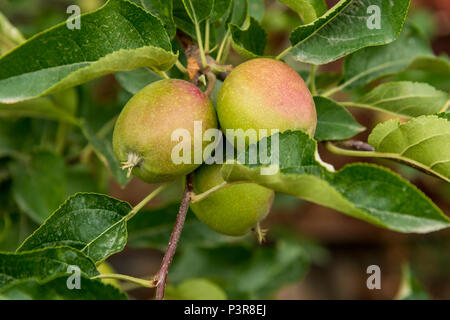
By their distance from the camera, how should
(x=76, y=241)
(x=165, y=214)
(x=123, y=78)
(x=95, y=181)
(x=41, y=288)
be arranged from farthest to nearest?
1. (x=95, y=181)
2. (x=165, y=214)
3. (x=123, y=78)
4. (x=76, y=241)
5. (x=41, y=288)

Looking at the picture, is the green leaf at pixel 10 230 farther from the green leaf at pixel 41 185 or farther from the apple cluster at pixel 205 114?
the apple cluster at pixel 205 114

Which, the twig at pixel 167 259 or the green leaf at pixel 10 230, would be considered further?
the green leaf at pixel 10 230

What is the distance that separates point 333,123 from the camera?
971 mm

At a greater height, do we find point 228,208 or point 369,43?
point 369,43

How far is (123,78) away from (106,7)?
0.27 m

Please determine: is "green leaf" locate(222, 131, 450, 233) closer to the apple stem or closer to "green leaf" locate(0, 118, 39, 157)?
the apple stem

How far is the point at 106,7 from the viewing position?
0.75 meters

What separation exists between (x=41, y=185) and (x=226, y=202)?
26.4 inches

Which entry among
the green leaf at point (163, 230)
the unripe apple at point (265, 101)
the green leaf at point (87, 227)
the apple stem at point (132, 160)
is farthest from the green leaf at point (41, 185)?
the unripe apple at point (265, 101)

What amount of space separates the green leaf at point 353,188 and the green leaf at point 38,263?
11.2 inches

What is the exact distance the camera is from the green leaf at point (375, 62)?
43.1 inches

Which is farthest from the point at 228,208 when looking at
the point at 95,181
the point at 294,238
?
the point at 294,238

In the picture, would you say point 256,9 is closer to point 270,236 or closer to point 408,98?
point 408,98
